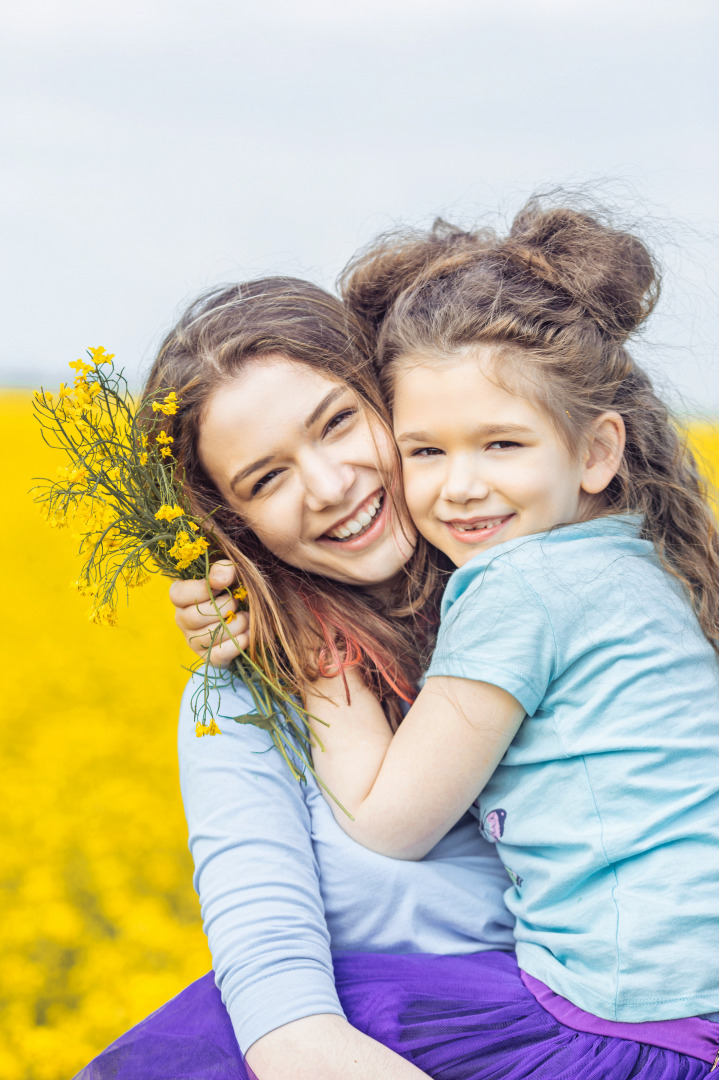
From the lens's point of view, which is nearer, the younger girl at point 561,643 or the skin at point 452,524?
the younger girl at point 561,643

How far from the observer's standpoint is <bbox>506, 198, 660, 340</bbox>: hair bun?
6.05ft

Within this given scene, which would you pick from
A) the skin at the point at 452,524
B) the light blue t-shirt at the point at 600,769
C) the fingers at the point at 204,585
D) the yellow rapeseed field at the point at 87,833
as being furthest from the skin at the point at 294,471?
the yellow rapeseed field at the point at 87,833

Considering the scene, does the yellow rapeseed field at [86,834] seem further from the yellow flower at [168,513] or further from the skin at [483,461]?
the skin at [483,461]

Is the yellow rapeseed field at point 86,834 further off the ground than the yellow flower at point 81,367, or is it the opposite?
the yellow flower at point 81,367

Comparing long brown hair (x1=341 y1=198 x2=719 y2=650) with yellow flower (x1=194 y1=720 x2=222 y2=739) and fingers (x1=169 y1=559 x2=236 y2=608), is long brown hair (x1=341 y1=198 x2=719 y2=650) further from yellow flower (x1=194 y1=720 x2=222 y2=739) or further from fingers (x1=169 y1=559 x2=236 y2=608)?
yellow flower (x1=194 y1=720 x2=222 y2=739)

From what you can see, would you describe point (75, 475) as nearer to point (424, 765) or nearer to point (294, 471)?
point (294, 471)

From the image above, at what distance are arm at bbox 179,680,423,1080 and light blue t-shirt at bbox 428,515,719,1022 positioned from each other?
357 millimetres

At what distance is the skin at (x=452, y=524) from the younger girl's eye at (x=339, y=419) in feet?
0.36

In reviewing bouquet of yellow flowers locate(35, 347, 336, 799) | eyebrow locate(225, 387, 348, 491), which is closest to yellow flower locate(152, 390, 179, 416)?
bouquet of yellow flowers locate(35, 347, 336, 799)

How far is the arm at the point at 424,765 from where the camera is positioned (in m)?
1.62

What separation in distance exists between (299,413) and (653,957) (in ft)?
3.85

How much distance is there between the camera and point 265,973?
1560mm

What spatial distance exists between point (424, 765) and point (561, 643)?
32 cm

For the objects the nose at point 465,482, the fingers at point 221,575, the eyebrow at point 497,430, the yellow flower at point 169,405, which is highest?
the yellow flower at point 169,405
